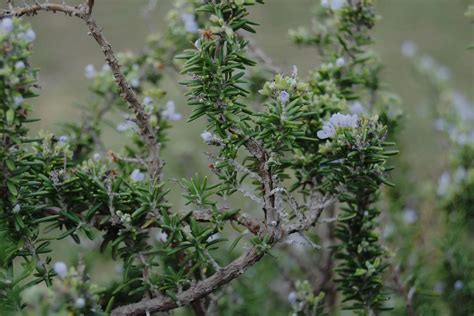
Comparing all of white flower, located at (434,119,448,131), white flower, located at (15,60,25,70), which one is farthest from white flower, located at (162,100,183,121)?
white flower, located at (434,119,448,131)

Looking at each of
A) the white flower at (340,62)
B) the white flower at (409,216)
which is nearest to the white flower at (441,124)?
the white flower at (409,216)

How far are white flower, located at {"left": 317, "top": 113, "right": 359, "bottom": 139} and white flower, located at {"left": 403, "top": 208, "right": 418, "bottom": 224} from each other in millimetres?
663

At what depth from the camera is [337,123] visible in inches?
33.0

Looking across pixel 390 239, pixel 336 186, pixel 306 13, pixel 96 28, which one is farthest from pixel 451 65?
pixel 96 28

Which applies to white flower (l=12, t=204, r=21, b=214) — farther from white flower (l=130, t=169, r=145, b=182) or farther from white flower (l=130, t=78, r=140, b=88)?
white flower (l=130, t=78, r=140, b=88)

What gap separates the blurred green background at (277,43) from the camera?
279 centimetres

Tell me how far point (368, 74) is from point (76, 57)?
2103mm

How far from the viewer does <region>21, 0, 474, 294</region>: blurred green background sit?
9.14 feet

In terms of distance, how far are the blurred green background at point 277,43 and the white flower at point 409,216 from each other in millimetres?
1113

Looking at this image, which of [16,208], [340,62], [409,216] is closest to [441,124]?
[409,216]

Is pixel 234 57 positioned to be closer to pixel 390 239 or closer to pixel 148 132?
pixel 148 132

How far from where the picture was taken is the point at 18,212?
0.82 m

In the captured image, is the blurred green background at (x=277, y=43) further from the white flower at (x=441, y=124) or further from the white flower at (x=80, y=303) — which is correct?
the white flower at (x=80, y=303)

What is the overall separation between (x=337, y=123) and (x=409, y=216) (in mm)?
697
